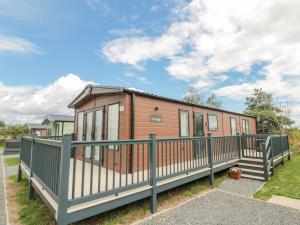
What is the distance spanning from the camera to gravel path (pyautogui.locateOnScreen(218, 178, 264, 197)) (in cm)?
475

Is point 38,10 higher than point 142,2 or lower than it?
lower

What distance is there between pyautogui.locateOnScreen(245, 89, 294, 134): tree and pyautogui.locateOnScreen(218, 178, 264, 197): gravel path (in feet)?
49.8

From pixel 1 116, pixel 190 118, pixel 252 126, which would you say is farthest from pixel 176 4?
pixel 1 116

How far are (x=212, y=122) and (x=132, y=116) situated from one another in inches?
206

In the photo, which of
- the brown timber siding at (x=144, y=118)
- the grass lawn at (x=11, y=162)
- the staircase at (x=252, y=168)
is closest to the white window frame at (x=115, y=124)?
the brown timber siding at (x=144, y=118)

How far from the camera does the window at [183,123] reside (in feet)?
23.7

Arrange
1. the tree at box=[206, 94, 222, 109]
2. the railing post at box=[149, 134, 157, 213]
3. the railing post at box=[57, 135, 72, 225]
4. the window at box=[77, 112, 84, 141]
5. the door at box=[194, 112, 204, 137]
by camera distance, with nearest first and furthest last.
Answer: the railing post at box=[57, 135, 72, 225] < the railing post at box=[149, 134, 157, 213] < the door at box=[194, 112, 204, 137] < the window at box=[77, 112, 84, 141] < the tree at box=[206, 94, 222, 109]

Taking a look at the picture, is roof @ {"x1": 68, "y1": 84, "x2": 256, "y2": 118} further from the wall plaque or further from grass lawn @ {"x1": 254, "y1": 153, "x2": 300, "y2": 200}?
grass lawn @ {"x1": 254, "y1": 153, "x2": 300, "y2": 200}

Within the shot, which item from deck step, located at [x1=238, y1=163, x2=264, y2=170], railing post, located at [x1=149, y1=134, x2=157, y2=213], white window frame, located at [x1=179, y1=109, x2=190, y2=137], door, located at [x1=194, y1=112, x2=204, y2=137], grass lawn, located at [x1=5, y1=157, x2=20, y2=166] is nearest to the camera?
railing post, located at [x1=149, y1=134, x2=157, y2=213]

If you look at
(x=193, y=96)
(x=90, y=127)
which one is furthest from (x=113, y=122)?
(x=193, y=96)

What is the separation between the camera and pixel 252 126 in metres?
13.6

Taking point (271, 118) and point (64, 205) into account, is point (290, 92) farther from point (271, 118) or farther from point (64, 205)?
point (64, 205)

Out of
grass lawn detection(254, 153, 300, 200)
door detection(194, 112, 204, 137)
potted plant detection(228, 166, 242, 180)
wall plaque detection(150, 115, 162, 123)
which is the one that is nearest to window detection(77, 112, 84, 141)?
wall plaque detection(150, 115, 162, 123)

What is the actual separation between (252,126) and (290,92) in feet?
36.1
